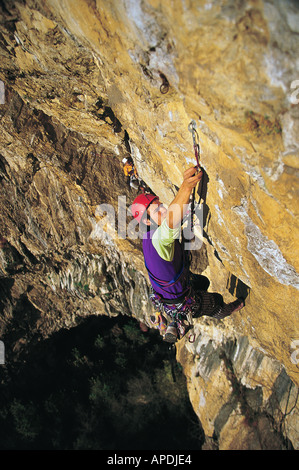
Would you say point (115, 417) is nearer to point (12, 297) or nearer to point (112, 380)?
point (112, 380)

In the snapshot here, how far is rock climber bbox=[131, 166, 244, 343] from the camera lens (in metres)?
2.05

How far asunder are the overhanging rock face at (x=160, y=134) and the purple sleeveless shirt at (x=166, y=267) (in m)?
0.43

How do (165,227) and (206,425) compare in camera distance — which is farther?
(206,425)

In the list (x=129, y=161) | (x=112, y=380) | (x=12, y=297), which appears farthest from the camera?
(x=112, y=380)

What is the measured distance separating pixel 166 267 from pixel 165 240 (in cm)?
44

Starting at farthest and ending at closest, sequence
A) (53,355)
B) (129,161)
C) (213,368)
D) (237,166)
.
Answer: (53,355) → (213,368) → (129,161) → (237,166)

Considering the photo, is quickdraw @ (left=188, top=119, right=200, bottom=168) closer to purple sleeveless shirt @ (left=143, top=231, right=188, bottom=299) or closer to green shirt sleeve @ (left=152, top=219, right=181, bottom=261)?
green shirt sleeve @ (left=152, top=219, right=181, bottom=261)

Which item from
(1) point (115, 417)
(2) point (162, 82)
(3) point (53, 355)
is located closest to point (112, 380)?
(1) point (115, 417)

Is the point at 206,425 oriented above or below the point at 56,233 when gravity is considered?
below

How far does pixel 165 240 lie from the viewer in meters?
2.15

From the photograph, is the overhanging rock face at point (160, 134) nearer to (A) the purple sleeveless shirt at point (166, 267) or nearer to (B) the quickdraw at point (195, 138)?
(B) the quickdraw at point (195, 138)

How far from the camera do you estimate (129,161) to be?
3.65 m

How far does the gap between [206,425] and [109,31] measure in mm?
6337

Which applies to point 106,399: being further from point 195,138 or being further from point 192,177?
point 195,138
